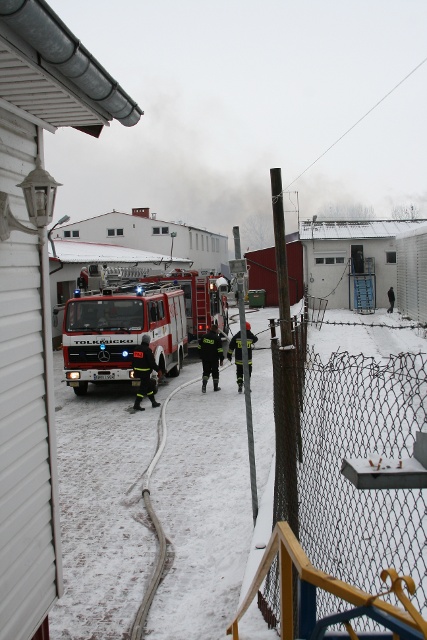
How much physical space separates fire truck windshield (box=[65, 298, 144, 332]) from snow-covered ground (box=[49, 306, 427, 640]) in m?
1.73

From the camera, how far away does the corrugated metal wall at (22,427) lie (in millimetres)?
3990

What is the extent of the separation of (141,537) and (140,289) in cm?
838

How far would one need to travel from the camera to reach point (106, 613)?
5.53m

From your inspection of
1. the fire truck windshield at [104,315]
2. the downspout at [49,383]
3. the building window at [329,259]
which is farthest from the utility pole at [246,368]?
the building window at [329,259]

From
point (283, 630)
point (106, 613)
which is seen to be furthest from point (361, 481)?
point (106, 613)

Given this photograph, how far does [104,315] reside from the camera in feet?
47.3

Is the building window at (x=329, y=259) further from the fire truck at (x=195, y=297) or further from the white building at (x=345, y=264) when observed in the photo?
the fire truck at (x=195, y=297)

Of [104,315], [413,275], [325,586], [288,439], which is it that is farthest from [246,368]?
[413,275]

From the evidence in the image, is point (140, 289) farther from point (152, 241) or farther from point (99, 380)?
point (152, 241)

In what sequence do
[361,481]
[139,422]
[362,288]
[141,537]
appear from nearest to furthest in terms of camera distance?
[361,481]
[141,537]
[139,422]
[362,288]

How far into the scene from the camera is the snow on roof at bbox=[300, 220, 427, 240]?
34.2 metres

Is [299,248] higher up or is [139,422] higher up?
[299,248]

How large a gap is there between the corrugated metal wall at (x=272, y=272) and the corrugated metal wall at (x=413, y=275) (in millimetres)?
12090

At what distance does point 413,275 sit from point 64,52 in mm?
19876
